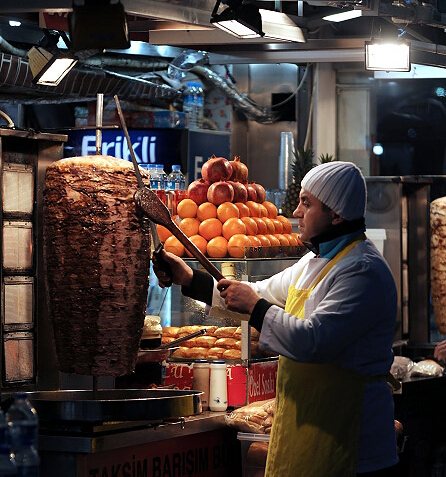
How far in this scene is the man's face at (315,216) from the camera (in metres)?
3.52

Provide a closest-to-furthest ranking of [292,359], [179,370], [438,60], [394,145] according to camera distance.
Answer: [292,359]
[179,370]
[438,60]
[394,145]

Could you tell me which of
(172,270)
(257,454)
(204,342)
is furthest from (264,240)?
(172,270)

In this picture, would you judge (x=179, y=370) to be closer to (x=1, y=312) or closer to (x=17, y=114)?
(x=1, y=312)

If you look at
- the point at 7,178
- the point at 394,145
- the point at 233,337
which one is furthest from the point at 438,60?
the point at 7,178

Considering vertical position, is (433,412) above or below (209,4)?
below

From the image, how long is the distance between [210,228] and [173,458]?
1.39 meters

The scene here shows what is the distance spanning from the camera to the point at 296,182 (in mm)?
9727

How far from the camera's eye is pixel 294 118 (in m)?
13.0

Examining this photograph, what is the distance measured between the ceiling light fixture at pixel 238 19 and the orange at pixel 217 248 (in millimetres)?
1204

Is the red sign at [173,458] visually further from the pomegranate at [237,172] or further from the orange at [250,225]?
the pomegranate at [237,172]

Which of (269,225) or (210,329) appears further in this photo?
(269,225)

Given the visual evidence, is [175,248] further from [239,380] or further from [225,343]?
[239,380]

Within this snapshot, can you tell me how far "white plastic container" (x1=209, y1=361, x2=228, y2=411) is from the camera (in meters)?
5.03

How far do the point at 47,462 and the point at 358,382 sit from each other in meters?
1.38
